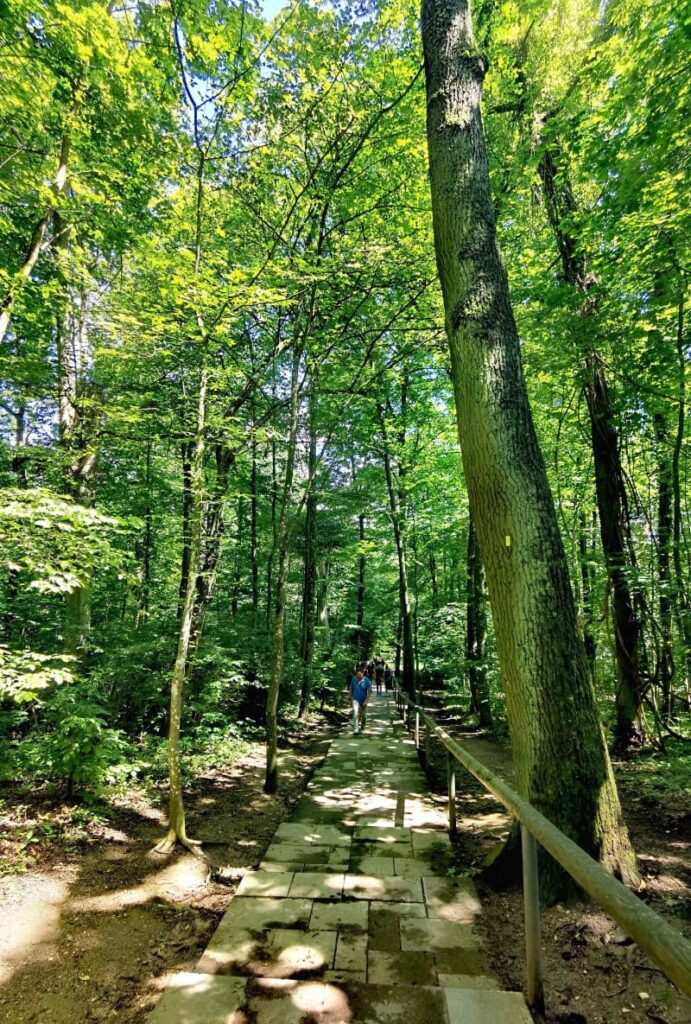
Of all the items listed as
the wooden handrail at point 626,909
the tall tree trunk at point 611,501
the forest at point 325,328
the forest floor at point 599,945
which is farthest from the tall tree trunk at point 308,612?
the wooden handrail at point 626,909

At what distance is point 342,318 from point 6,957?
8793 mm

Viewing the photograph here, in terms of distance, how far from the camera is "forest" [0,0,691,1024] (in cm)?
339

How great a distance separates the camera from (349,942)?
8.96 ft

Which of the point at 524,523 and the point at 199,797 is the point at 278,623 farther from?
the point at 524,523

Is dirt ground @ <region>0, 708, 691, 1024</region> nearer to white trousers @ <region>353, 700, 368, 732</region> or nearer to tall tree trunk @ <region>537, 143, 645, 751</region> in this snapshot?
tall tree trunk @ <region>537, 143, 645, 751</region>

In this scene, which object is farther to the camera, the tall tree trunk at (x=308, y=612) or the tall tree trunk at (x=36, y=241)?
the tall tree trunk at (x=308, y=612)

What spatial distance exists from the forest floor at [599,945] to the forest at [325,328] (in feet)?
0.23

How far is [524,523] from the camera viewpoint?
124 inches

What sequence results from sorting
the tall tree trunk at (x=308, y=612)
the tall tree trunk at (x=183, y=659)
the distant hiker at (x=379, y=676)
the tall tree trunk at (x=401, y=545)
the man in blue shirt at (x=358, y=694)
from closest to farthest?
the tall tree trunk at (x=183, y=659) < the man in blue shirt at (x=358, y=694) < the tall tree trunk at (x=401, y=545) < the tall tree trunk at (x=308, y=612) < the distant hiker at (x=379, y=676)

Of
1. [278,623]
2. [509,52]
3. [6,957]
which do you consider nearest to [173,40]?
[509,52]

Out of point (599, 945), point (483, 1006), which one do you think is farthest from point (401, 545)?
point (483, 1006)

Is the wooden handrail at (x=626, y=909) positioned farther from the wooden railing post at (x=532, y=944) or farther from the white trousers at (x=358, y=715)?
the white trousers at (x=358, y=715)

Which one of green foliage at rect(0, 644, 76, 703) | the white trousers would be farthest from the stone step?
the white trousers

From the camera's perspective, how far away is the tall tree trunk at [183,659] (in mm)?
4613
